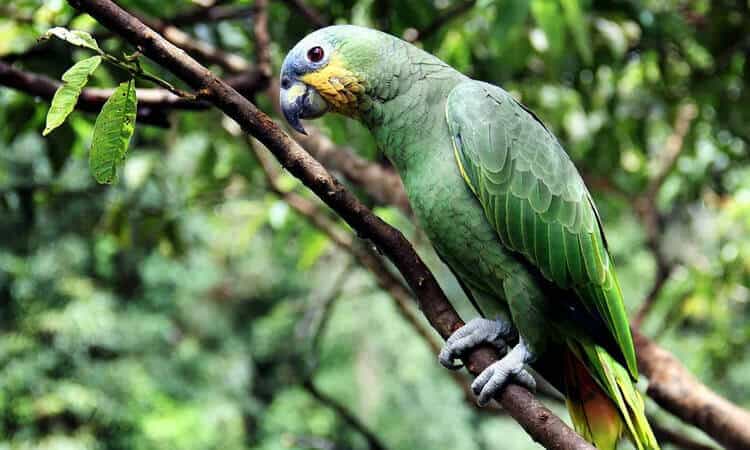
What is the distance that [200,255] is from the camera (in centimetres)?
509

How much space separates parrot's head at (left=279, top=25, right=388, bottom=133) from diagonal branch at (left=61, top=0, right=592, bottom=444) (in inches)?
11.0

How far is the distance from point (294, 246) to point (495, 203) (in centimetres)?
279

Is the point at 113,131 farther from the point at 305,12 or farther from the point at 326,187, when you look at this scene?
the point at 305,12

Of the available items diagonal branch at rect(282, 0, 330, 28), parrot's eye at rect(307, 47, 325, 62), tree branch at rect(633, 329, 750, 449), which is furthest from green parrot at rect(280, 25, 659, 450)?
diagonal branch at rect(282, 0, 330, 28)

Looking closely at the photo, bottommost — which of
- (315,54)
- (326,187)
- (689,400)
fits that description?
(689,400)

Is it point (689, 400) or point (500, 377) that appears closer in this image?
point (500, 377)

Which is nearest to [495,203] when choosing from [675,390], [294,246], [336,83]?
[336,83]

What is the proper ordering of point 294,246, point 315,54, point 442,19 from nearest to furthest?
point 315,54 → point 442,19 → point 294,246

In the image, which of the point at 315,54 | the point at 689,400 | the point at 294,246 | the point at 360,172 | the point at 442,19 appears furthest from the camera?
the point at 294,246

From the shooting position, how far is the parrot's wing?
114 centimetres

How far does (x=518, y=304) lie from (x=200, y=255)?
13.8ft

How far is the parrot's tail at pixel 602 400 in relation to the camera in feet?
3.78

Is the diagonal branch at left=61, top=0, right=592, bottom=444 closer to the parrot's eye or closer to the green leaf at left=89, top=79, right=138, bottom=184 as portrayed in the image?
the green leaf at left=89, top=79, right=138, bottom=184

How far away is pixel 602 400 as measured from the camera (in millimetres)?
1240
